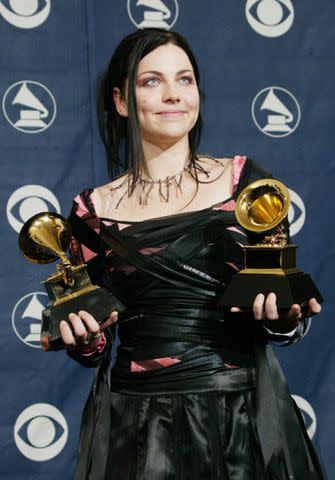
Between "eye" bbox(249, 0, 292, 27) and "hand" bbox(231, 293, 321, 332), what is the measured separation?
136cm

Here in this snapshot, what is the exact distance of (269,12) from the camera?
2.48m

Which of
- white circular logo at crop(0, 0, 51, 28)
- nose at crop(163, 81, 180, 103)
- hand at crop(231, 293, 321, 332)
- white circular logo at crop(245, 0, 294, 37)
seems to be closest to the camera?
hand at crop(231, 293, 321, 332)

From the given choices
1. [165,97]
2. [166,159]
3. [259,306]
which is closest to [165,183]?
[166,159]

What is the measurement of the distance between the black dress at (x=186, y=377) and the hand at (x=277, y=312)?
7 cm

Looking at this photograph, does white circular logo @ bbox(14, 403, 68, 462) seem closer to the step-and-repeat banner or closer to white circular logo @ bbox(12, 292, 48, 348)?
the step-and-repeat banner

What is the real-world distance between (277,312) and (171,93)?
49cm

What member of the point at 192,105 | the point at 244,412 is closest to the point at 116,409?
the point at 244,412

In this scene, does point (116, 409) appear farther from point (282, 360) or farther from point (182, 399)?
point (282, 360)

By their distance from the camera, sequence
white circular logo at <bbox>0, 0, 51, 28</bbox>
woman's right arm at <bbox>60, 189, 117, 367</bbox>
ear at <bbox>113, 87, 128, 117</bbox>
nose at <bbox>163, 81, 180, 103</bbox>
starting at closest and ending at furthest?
woman's right arm at <bbox>60, 189, 117, 367</bbox>, nose at <bbox>163, 81, 180, 103</bbox>, ear at <bbox>113, 87, 128, 117</bbox>, white circular logo at <bbox>0, 0, 51, 28</bbox>

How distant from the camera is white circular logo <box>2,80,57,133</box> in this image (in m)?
2.36

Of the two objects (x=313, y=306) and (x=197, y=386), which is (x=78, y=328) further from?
(x=313, y=306)

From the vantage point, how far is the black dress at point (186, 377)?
137 cm

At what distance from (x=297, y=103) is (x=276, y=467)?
140 cm

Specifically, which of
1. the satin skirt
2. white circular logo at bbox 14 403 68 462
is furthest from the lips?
white circular logo at bbox 14 403 68 462
